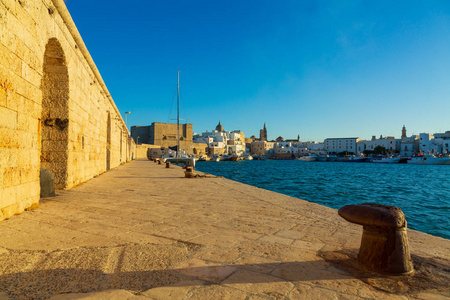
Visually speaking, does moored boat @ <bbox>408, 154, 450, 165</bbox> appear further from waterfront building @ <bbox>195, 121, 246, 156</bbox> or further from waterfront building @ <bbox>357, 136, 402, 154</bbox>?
waterfront building @ <bbox>195, 121, 246, 156</bbox>

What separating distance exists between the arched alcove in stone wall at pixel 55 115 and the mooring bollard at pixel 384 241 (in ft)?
19.7

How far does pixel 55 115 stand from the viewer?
580 centimetres

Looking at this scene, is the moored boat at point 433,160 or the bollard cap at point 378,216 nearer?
the bollard cap at point 378,216

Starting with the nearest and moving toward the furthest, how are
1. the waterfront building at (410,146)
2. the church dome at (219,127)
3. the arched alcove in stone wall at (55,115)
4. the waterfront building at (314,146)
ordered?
the arched alcove in stone wall at (55,115) < the waterfront building at (410,146) < the waterfront building at (314,146) < the church dome at (219,127)

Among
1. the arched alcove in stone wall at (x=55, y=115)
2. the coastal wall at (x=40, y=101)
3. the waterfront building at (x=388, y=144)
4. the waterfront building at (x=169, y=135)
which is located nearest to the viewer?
the coastal wall at (x=40, y=101)

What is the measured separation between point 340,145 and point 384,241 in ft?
384

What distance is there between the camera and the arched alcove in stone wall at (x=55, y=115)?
5.74 m

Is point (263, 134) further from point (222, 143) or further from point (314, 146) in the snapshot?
point (222, 143)

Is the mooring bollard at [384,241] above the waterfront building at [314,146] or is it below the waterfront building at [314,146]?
below

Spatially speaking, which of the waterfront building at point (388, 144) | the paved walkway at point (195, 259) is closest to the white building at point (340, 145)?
the waterfront building at point (388, 144)

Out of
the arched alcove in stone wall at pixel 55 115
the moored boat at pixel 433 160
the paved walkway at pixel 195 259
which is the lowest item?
the moored boat at pixel 433 160

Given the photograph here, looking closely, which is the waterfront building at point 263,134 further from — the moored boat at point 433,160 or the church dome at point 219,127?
the moored boat at point 433,160

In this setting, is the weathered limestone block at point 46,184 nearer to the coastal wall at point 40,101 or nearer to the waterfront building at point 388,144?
the coastal wall at point 40,101

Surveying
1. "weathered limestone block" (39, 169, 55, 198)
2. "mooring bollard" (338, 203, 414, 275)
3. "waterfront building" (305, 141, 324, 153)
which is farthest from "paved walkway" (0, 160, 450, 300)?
"waterfront building" (305, 141, 324, 153)
